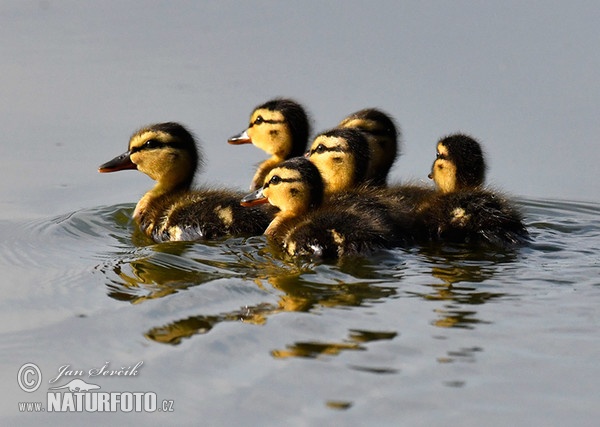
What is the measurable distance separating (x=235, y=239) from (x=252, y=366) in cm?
204

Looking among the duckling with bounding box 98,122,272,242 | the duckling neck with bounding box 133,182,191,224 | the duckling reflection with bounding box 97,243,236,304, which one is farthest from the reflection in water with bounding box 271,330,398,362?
the duckling neck with bounding box 133,182,191,224

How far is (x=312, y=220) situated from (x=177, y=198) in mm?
1071

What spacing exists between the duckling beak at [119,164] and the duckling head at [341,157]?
104 cm

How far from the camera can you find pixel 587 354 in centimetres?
427

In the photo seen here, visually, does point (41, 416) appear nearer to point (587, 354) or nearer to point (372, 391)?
point (372, 391)

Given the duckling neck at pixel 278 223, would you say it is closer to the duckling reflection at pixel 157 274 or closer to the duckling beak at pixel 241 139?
the duckling reflection at pixel 157 274

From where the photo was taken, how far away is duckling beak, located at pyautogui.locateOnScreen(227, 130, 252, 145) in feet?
24.3

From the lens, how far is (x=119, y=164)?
6828 mm

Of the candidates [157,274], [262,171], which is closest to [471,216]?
[157,274]

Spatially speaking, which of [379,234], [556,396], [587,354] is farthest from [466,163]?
[556,396]

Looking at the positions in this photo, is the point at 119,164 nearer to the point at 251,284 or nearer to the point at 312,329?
the point at 251,284

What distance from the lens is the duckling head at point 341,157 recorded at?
656 centimetres

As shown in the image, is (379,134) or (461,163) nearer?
(461,163)

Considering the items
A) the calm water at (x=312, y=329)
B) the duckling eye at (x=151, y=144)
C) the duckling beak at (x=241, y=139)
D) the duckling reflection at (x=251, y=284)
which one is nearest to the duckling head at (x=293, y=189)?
the calm water at (x=312, y=329)
